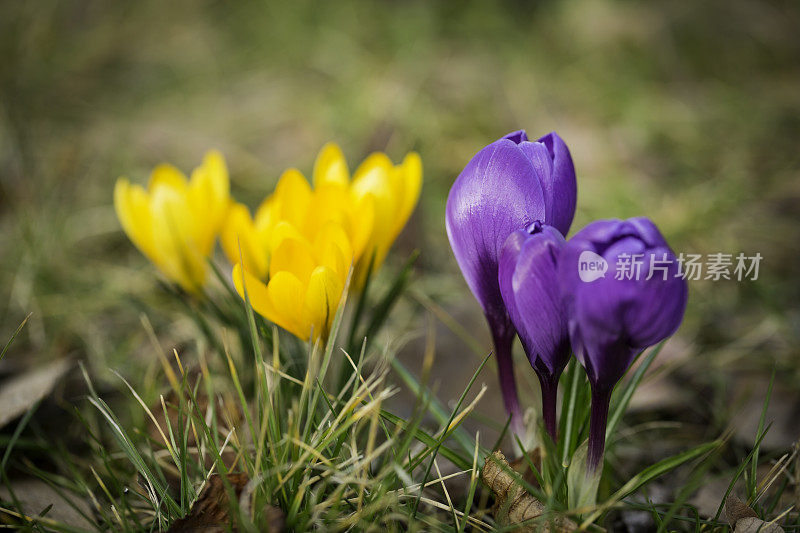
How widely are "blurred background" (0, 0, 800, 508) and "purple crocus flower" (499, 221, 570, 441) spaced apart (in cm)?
48

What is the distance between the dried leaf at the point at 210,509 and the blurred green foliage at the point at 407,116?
72 cm

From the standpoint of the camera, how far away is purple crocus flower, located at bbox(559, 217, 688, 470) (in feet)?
2.09

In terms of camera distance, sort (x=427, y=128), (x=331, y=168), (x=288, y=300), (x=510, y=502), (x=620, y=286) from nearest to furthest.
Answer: (x=620, y=286), (x=510, y=502), (x=288, y=300), (x=331, y=168), (x=427, y=128)

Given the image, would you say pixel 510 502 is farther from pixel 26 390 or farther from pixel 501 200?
pixel 26 390

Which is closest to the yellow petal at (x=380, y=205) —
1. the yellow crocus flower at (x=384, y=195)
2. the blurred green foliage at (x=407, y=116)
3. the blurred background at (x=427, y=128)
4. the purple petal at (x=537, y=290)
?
the yellow crocus flower at (x=384, y=195)

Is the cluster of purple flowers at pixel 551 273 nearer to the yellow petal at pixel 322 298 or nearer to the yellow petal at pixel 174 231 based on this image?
the yellow petal at pixel 322 298

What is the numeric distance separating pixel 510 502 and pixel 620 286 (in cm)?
31

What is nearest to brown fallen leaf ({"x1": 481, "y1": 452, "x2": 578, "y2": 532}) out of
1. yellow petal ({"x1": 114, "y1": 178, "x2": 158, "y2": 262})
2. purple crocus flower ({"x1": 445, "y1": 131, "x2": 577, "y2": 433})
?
purple crocus flower ({"x1": 445, "y1": 131, "x2": 577, "y2": 433})

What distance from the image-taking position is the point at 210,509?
2.61ft

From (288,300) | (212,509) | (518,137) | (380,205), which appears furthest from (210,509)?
(518,137)

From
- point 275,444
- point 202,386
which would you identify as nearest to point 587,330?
point 275,444

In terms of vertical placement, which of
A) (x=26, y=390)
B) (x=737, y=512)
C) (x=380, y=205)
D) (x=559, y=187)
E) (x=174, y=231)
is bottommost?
(x=26, y=390)

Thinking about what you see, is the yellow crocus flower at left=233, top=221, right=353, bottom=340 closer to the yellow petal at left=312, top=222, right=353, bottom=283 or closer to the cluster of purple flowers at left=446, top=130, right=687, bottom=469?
the yellow petal at left=312, top=222, right=353, bottom=283

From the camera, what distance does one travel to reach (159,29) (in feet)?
10.1
